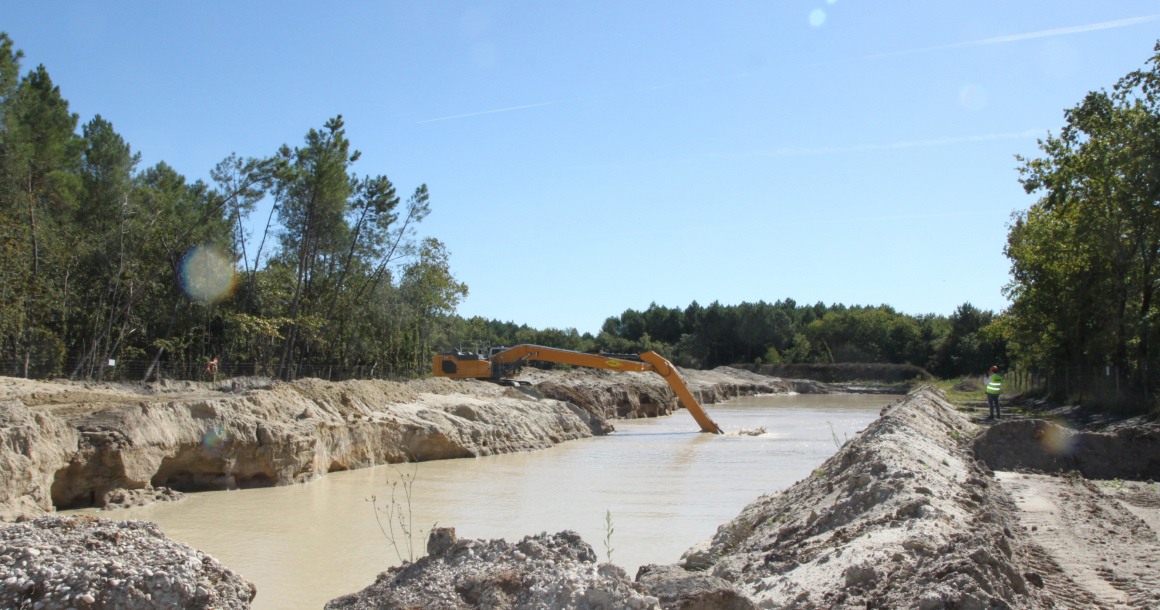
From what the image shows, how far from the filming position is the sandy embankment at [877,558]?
3.68 metres

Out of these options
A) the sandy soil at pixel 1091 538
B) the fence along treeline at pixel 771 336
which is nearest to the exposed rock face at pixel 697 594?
the sandy soil at pixel 1091 538

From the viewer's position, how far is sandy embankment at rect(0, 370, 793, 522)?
8.62m

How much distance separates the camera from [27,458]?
8164mm

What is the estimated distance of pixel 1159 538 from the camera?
663 cm

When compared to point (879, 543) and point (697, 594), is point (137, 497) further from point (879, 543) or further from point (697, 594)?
point (879, 543)

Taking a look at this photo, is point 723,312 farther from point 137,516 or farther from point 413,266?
point 137,516

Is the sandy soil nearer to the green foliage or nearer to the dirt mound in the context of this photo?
the green foliage

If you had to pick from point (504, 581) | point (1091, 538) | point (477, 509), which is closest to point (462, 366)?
point (477, 509)

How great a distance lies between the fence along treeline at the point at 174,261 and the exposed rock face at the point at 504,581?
19.0 m

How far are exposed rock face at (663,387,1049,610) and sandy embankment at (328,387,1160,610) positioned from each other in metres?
0.01

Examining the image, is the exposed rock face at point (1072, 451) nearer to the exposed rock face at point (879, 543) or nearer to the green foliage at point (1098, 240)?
the exposed rock face at point (879, 543)

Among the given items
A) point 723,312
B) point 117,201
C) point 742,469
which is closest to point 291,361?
point 117,201

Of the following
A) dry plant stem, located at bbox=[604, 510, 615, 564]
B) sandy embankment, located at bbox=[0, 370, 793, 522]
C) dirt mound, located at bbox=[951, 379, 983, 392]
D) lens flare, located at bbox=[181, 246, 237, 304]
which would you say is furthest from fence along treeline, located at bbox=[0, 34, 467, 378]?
dirt mound, located at bbox=[951, 379, 983, 392]

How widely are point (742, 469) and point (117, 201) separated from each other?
72.7 ft
